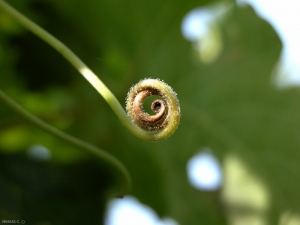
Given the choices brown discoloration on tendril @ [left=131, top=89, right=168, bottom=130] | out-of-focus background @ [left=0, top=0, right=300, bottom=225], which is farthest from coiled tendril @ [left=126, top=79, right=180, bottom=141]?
out-of-focus background @ [left=0, top=0, right=300, bottom=225]

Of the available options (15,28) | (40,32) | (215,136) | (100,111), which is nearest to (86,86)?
(100,111)

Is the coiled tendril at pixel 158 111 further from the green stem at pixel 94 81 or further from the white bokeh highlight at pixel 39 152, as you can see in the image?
the white bokeh highlight at pixel 39 152

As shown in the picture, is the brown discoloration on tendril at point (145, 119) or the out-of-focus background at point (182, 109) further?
the out-of-focus background at point (182, 109)

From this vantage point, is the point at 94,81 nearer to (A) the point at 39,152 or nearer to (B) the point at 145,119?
(B) the point at 145,119

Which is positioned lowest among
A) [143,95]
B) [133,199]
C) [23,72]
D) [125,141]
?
[143,95]

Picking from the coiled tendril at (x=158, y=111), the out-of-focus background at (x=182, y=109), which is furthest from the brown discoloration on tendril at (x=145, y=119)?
the out-of-focus background at (x=182, y=109)

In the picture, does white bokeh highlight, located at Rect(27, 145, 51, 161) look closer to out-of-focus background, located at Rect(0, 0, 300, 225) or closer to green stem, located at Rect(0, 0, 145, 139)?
out-of-focus background, located at Rect(0, 0, 300, 225)

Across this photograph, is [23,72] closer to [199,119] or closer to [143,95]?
[199,119]
